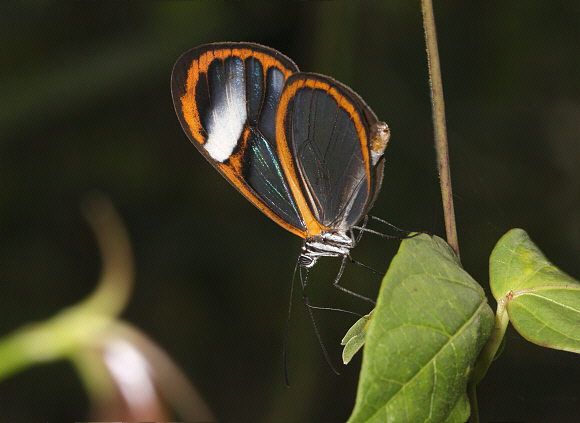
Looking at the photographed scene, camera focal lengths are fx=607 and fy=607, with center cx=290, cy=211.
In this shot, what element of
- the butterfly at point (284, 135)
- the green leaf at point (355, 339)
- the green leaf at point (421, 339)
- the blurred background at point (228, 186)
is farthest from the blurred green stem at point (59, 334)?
the blurred background at point (228, 186)

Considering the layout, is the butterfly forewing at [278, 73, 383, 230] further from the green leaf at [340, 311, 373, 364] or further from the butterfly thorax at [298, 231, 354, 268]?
the green leaf at [340, 311, 373, 364]

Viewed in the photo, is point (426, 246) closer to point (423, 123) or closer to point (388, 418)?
point (388, 418)

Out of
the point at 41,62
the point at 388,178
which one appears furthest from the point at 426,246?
the point at 41,62

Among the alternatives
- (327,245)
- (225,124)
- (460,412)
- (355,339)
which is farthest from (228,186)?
(460,412)

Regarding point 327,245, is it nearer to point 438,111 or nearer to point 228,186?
point 438,111

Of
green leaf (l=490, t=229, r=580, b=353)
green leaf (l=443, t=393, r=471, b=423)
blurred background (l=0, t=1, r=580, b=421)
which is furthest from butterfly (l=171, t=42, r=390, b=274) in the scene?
blurred background (l=0, t=1, r=580, b=421)
